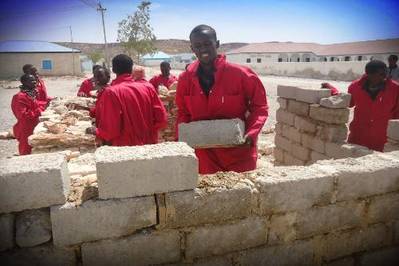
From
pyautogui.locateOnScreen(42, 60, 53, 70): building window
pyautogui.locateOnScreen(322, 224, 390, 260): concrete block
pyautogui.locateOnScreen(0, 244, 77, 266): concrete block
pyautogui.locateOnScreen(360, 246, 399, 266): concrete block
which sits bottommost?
pyautogui.locateOnScreen(360, 246, 399, 266): concrete block

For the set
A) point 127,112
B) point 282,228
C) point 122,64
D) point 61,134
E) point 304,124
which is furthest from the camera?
point 304,124

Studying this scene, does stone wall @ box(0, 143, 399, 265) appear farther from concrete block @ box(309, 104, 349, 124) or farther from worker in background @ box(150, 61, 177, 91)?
worker in background @ box(150, 61, 177, 91)

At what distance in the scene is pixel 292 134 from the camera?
6.18m

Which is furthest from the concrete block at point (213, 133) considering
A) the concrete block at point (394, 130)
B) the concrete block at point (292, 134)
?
the concrete block at point (292, 134)

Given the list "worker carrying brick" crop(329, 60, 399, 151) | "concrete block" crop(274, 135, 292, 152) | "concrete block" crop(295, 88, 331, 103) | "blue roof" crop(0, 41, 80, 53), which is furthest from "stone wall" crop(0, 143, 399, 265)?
"blue roof" crop(0, 41, 80, 53)

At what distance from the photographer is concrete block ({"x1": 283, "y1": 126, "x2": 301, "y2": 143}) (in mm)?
6032

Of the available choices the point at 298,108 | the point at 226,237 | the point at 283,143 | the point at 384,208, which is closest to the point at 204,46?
the point at 226,237

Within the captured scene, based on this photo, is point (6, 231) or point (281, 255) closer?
point (6, 231)

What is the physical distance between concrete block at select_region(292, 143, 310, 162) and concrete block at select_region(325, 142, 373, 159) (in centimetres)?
63

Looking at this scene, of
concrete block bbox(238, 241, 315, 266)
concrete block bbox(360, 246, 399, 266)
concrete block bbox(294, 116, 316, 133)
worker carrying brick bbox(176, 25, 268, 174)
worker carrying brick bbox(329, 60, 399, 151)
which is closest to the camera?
concrete block bbox(238, 241, 315, 266)

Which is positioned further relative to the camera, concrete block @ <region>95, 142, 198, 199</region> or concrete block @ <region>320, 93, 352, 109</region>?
concrete block @ <region>320, 93, 352, 109</region>

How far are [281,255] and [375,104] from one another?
3.05 metres

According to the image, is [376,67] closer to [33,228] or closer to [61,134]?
[33,228]

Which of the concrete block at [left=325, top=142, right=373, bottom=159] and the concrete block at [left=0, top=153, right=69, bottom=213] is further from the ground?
the concrete block at [left=0, top=153, right=69, bottom=213]
